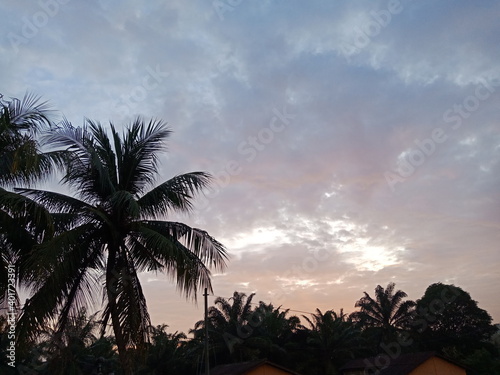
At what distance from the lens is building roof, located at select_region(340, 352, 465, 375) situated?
38031mm

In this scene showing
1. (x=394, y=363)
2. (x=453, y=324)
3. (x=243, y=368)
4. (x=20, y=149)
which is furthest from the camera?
(x=453, y=324)

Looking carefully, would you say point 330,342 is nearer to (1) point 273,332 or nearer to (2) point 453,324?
(1) point 273,332

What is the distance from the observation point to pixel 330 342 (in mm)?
48844

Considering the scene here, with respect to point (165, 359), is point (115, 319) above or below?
below

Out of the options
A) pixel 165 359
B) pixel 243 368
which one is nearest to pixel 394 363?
pixel 243 368

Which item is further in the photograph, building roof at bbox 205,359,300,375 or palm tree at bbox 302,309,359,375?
palm tree at bbox 302,309,359,375

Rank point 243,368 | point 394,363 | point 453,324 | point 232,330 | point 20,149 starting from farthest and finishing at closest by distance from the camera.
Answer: point 453,324
point 232,330
point 394,363
point 243,368
point 20,149

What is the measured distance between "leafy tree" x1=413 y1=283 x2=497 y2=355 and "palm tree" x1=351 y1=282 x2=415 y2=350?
434 cm

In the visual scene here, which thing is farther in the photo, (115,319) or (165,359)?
(165,359)
